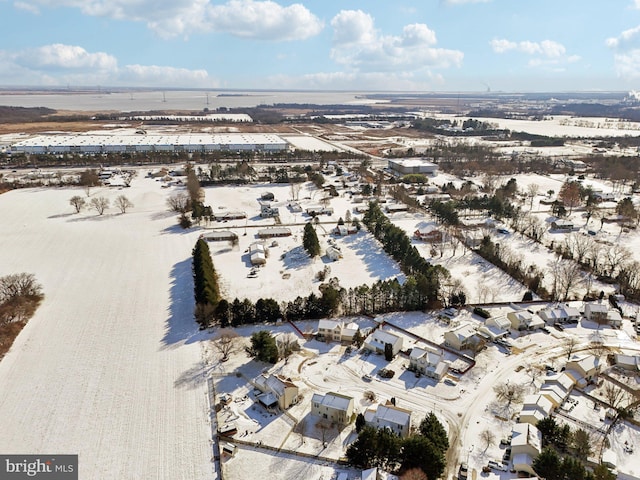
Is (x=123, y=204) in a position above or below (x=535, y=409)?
above

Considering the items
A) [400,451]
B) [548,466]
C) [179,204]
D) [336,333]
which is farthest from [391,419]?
[179,204]

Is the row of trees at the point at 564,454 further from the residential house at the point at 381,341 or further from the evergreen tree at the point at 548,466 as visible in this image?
the residential house at the point at 381,341

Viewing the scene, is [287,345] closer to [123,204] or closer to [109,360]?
[109,360]

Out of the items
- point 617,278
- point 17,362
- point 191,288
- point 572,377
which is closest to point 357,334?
point 572,377

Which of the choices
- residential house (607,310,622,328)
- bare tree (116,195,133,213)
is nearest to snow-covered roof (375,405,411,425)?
residential house (607,310,622,328)

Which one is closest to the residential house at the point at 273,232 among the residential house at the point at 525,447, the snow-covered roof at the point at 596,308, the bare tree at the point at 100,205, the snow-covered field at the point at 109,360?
the snow-covered field at the point at 109,360

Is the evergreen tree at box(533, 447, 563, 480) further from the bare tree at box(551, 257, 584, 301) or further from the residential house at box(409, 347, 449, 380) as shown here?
the bare tree at box(551, 257, 584, 301)
